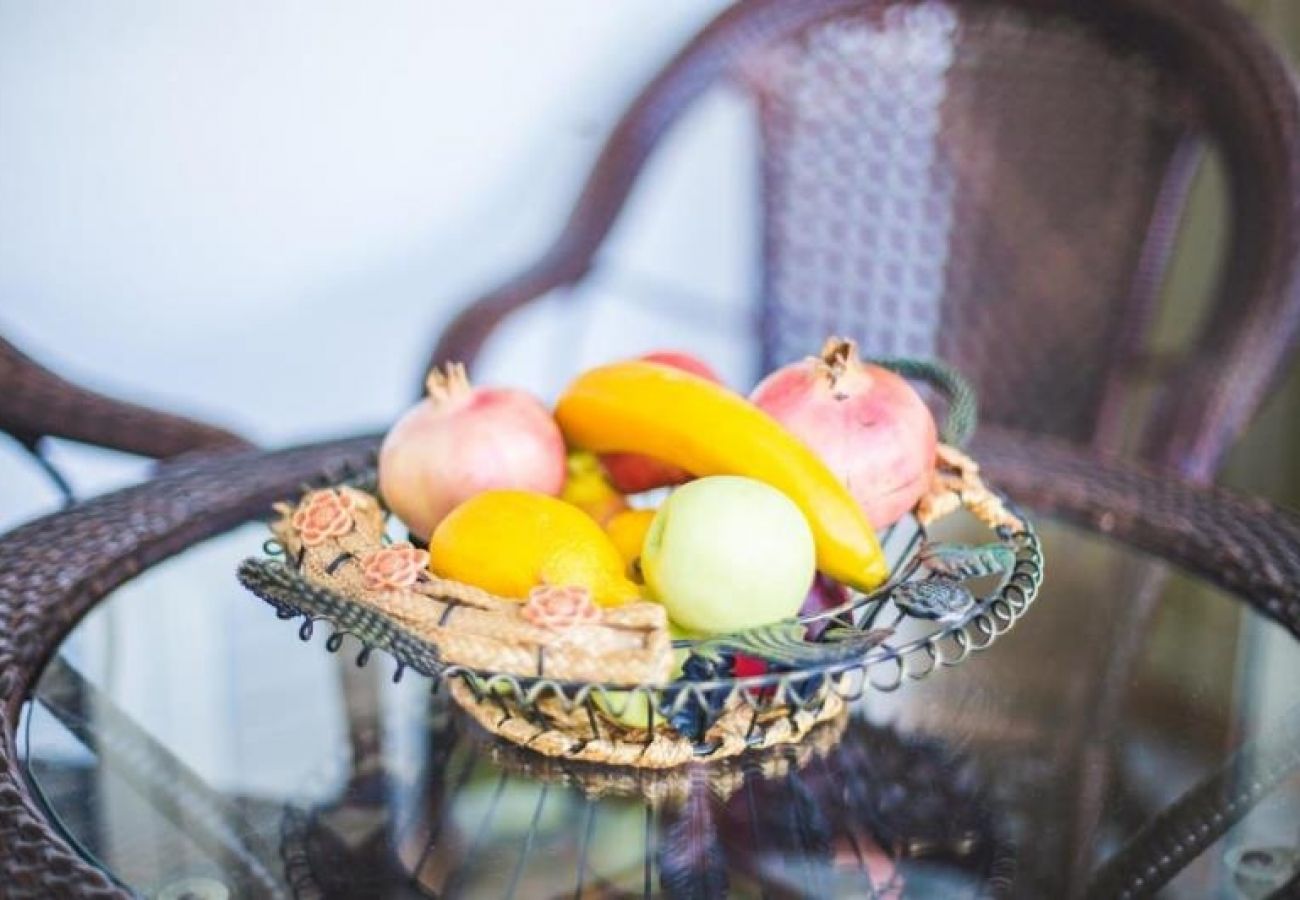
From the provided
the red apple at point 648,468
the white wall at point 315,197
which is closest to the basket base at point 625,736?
the red apple at point 648,468

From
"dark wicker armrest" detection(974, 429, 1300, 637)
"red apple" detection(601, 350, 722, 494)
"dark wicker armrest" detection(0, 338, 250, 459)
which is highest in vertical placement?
"red apple" detection(601, 350, 722, 494)

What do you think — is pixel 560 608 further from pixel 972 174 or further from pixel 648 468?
pixel 972 174

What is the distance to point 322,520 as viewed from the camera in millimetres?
550

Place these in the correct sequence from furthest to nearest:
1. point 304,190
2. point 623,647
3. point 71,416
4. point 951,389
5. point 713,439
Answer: point 304,190 < point 71,416 < point 951,389 < point 713,439 < point 623,647

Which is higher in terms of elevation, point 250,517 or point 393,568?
point 393,568

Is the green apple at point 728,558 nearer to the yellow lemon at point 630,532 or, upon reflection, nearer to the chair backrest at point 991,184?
the yellow lemon at point 630,532

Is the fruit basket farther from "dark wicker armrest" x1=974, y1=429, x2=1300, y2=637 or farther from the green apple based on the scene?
"dark wicker armrest" x1=974, y1=429, x2=1300, y2=637

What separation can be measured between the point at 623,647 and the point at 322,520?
0.54 feet

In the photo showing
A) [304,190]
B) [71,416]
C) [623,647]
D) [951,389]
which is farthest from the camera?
[304,190]

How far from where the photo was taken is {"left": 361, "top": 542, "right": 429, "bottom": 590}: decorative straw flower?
495 millimetres

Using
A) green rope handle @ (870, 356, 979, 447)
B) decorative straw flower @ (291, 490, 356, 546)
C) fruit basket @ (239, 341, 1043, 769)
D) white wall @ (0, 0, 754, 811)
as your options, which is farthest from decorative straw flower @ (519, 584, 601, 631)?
white wall @ (0, 0, 754, 811)

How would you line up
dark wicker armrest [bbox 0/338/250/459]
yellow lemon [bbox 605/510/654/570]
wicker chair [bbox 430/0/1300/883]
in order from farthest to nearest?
wicker chair [bbox 430/0/1300/883]
dark wicker armrest [bbox 0/338/250/459]
yellow lemon [bbox 605/510/654/570]

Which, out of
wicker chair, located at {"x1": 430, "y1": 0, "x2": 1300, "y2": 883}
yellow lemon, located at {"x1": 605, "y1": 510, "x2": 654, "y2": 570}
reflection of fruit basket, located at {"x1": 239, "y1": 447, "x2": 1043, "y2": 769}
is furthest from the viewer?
wicker chair, located at {"x1": 430, "y1": 0, "x2": 1300, "y2": 883}

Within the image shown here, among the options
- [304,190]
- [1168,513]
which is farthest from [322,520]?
[304,190]
